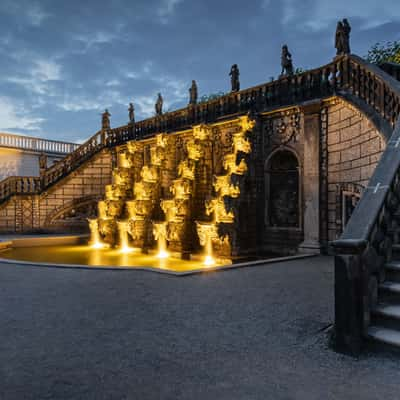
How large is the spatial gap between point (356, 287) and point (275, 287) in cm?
286

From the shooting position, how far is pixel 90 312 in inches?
189

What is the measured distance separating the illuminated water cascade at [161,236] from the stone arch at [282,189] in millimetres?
4013

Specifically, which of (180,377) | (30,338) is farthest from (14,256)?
(180,377)

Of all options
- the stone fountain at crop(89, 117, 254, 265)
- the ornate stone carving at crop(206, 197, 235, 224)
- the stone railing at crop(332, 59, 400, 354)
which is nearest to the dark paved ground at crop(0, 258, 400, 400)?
the stone railing at crop(332, 59, 400, 354)

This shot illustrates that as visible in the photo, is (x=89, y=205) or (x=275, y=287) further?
(x=89, y=205)

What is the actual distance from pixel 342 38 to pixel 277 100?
3.05m

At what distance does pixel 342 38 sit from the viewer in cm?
1059

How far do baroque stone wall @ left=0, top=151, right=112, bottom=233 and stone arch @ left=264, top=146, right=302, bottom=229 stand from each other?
36.9 ft

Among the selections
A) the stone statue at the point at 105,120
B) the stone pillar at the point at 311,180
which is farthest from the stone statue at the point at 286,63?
the stone statue at the point at 105,120

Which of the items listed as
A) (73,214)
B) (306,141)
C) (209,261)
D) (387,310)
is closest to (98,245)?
(73,214)

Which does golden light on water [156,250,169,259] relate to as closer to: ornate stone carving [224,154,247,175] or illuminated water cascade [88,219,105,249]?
ornate stone carving [224,154,247,175]

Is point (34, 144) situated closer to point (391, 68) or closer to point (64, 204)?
point (64, 204)

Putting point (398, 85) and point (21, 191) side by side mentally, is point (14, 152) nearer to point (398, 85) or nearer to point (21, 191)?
point (21, 191)

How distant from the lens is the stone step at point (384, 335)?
3346 mm
